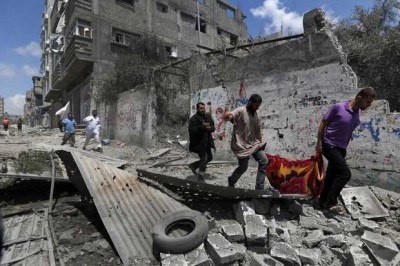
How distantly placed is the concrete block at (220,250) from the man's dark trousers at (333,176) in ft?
5.39

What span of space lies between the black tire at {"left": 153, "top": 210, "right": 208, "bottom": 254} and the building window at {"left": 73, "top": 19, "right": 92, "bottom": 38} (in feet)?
62.1

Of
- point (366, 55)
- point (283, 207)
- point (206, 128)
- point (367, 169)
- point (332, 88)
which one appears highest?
point (366, 55)

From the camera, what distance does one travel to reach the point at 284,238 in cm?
352

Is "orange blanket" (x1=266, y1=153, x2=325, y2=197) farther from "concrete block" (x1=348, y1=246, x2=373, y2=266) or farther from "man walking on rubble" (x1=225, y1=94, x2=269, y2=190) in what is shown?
"concrete block" (x1=348, y1=246, x2=373, y2=266)

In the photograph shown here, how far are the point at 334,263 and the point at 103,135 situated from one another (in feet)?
51.1

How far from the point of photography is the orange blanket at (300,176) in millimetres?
4246

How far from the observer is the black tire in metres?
3.26

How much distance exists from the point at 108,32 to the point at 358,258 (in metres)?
20.9

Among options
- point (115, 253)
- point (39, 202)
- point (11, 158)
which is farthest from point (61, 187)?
point (115, 253)

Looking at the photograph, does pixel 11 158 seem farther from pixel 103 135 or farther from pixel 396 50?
pixel 396 50

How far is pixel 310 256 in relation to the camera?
315cm

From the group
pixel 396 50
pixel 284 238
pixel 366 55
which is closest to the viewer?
pixel 284 238

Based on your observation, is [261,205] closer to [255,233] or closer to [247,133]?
[255,233]

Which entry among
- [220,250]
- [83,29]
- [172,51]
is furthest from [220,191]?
[172,51]
